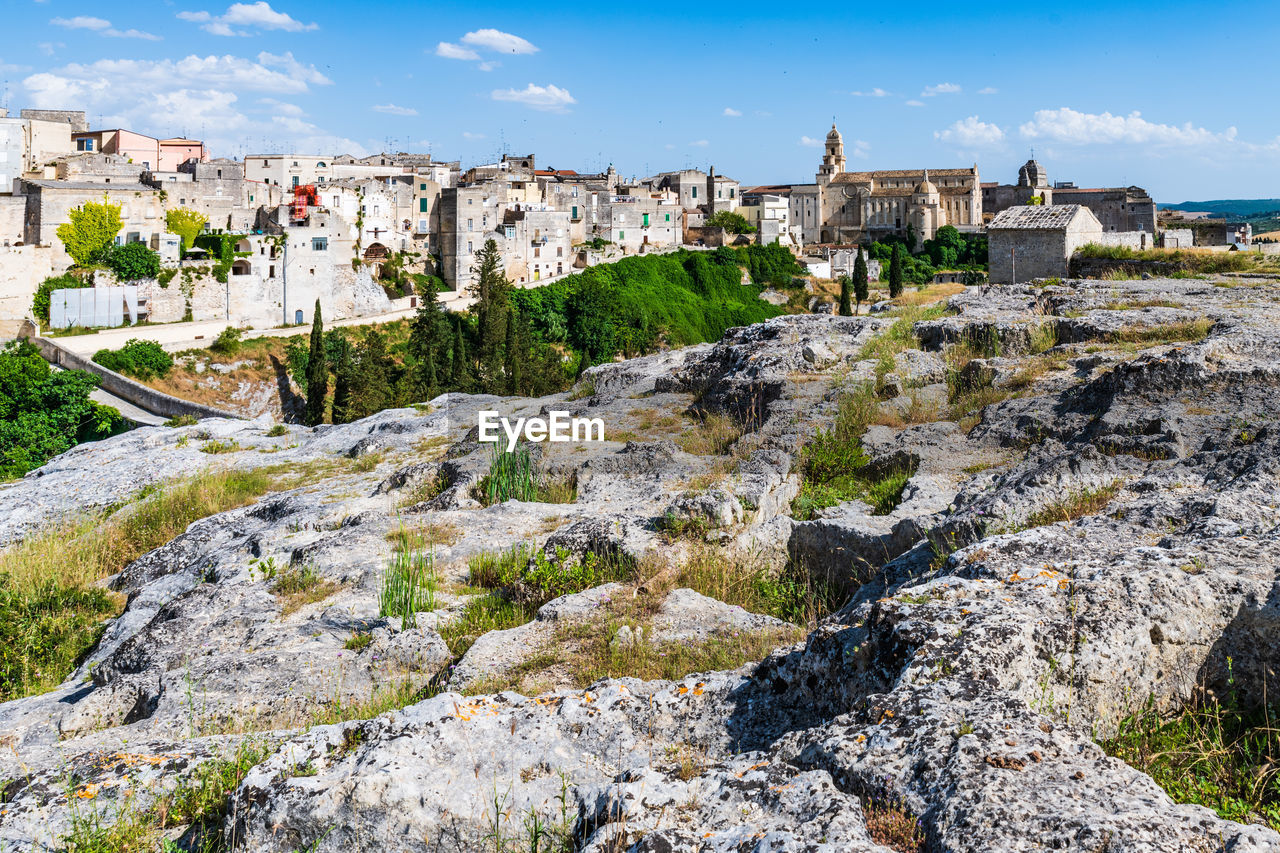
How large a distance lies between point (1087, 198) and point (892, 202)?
16.9 meters

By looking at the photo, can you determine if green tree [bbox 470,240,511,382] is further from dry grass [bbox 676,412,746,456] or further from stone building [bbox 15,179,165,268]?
dry grass [bbox 676,412,746,456]

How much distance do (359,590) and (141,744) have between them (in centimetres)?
251

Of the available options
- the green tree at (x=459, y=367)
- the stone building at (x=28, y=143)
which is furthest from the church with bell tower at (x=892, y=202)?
the stone building at (x=28, y=143)

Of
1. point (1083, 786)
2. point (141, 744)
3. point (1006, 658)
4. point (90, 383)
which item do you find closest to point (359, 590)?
point (141, 744)

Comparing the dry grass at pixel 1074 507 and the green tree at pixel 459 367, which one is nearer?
the dry grass at pixel 1074 507

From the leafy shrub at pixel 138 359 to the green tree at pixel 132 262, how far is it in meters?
6.90

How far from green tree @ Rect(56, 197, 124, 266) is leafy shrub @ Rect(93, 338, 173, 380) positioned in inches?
378

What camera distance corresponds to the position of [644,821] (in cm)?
298

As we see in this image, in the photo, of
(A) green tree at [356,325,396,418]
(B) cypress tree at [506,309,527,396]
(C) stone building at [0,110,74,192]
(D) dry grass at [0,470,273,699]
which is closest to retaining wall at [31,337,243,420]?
(A) green tree at [356,325,396,418]

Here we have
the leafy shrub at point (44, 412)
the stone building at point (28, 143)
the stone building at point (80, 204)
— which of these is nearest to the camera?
the leafy shrub at point (44, 412)

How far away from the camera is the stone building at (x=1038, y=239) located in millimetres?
18938

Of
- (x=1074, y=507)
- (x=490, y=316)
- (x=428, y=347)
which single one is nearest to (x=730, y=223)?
(x=490, y=316)

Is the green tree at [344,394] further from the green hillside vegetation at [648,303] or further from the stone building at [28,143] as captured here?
the stone building at [28,143]

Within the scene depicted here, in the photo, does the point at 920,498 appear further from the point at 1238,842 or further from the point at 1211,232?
the point at 1211,232
